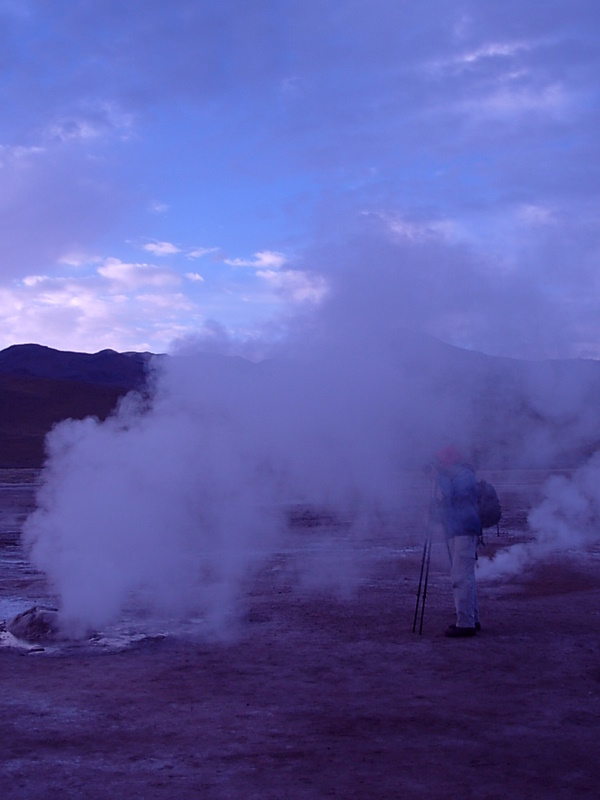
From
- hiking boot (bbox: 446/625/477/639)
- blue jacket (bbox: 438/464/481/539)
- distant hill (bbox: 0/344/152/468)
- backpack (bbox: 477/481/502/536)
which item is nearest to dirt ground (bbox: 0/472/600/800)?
hiking boot (bbox: 446/625/477/639)

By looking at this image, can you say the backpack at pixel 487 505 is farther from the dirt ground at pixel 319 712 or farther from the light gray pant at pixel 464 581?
the light gray pant at pixel 464 581

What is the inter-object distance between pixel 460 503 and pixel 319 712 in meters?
4.09

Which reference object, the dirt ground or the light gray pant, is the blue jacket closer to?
the light gray pant

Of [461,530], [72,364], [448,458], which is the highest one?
[72,364]

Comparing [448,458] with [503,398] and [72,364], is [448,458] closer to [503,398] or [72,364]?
[503,398]

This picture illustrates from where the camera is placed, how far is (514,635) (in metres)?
10.5

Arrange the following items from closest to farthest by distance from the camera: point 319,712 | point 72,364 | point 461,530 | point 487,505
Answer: point 319,712 < point 461,530 < point 487,505 < point 72,364

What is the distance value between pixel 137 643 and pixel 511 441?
2780 centimetres

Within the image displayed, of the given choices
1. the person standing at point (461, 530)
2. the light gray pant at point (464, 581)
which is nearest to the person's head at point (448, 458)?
the person standing at point (461, 530)

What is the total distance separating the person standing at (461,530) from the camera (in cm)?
1045

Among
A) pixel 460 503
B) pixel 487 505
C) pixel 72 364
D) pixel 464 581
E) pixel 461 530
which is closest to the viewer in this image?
pixel 464 581

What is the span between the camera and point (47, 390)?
93.7 metres

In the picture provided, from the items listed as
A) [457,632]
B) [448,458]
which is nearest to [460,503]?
[448,458]

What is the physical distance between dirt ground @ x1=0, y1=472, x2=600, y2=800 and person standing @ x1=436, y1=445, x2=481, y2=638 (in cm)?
36
